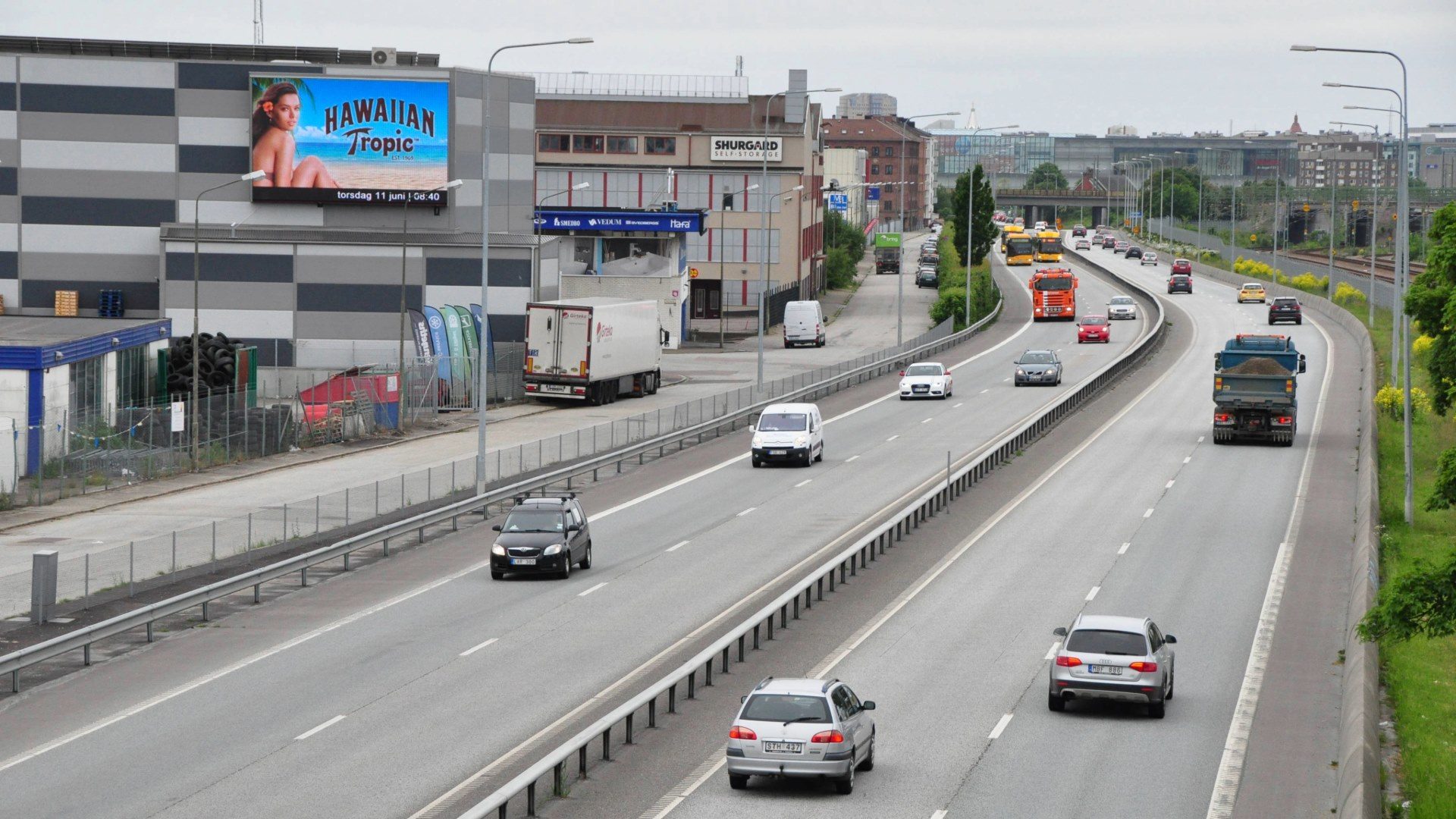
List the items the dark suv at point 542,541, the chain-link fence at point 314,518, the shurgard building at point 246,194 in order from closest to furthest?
the chain-link fence at point 314,518 → the dark suv at point 542,541 → the shurgard building at point 246,194

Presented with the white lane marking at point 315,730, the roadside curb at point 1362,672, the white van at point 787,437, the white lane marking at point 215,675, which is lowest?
the white lane marking at point 215,675

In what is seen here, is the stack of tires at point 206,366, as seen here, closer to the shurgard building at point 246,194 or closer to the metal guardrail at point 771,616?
the shurgard building at point 246,194

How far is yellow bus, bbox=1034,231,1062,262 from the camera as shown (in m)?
→ 156

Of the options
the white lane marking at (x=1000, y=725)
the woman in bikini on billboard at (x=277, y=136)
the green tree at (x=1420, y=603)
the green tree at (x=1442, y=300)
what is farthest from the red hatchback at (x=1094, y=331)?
the green tree at (x=1420, y=603)

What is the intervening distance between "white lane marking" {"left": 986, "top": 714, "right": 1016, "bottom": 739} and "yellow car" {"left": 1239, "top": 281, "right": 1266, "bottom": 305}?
95767 millimetres

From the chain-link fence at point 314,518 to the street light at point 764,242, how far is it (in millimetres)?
6232

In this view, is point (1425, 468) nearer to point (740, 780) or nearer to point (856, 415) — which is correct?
point (856, 415)

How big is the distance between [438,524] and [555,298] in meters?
36.8

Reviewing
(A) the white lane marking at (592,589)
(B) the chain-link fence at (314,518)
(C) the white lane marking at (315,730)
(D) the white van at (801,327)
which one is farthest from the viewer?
(D) the white van at (801,327)

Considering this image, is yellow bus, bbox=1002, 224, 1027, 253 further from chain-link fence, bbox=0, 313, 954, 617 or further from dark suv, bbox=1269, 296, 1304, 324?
chain-link fence, bbox=0, 313, 954, 617

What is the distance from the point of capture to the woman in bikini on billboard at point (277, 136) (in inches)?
2899

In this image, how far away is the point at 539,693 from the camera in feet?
79.9

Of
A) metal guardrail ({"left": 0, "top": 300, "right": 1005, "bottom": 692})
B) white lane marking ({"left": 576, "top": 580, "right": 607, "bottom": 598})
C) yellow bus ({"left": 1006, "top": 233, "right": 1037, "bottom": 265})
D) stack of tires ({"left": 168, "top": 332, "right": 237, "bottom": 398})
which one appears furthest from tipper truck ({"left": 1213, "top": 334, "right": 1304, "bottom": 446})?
yellow bus ({"left": 1006, "top": 233, "right": 1037, "bottom": 265})

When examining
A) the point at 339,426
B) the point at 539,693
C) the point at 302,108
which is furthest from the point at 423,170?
the point at 539,693
